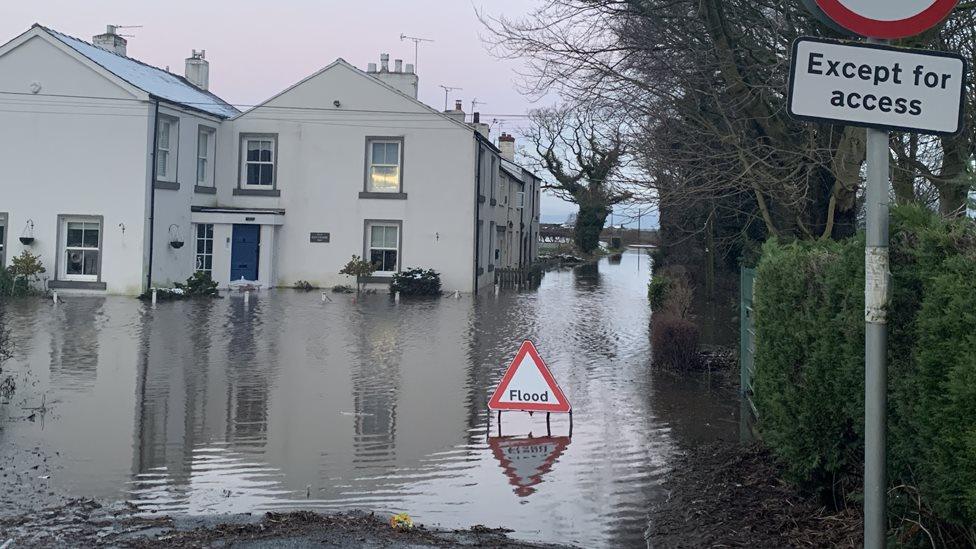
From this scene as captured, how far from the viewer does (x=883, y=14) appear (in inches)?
158

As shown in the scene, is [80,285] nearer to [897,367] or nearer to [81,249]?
[81,249]

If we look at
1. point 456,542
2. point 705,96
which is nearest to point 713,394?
point 705,96

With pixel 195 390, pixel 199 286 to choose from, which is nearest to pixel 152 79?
pixel 199 286

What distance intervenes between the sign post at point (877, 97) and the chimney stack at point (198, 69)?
3641 centimetres

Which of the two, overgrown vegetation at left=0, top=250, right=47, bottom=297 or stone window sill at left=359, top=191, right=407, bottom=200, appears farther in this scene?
stone window sill at left=359, top=191, right=407, bottom=200

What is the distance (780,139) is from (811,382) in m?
7.24

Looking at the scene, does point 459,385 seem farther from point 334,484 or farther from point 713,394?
point 334,484

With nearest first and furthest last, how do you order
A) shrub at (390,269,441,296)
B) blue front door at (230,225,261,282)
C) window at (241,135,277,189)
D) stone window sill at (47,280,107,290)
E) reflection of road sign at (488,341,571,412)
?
reflection of road sign at (488,341,571,412), stone window sill at (47,280,107,290), shrub at (390,269,441,296), blue front door at (230,225,261,282), window at (241,135,277,189)

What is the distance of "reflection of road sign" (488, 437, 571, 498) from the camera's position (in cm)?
874

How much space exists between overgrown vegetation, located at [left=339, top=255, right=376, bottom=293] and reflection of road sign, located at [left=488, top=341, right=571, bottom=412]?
20.9m

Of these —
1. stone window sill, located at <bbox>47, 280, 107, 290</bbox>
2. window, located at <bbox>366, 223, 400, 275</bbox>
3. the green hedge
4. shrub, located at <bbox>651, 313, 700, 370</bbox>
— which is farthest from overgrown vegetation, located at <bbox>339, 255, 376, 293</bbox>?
the green hedge

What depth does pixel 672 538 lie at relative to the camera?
22.2ft

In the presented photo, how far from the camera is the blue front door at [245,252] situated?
31547 millimetres

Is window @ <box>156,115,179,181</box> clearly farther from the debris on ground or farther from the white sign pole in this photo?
the white sign pole
